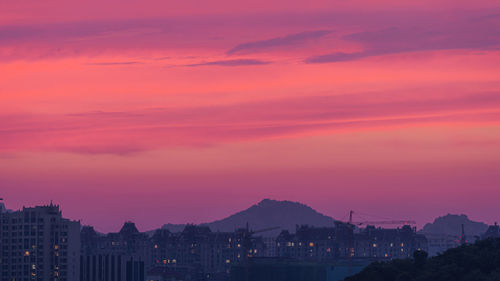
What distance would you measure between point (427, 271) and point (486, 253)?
5363mm

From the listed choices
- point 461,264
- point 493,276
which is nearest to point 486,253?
point 461,264

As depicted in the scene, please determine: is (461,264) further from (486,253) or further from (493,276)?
(493,276)

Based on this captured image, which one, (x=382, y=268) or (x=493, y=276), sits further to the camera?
(x=382, y=268)

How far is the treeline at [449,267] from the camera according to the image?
271ft

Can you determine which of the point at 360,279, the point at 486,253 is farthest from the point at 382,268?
the point at 486,253

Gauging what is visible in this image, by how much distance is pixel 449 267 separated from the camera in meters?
83.2

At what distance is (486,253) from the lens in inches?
3359

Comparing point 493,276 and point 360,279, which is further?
point 360,279

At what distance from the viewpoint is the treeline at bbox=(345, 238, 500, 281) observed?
82688mm

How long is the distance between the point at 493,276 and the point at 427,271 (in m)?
7.99

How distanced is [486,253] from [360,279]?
11.1 metres

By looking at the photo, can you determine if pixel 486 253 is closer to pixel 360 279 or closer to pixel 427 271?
pixel 427 271

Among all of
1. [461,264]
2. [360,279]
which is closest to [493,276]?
[461,264]

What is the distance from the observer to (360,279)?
8875 centimetres
